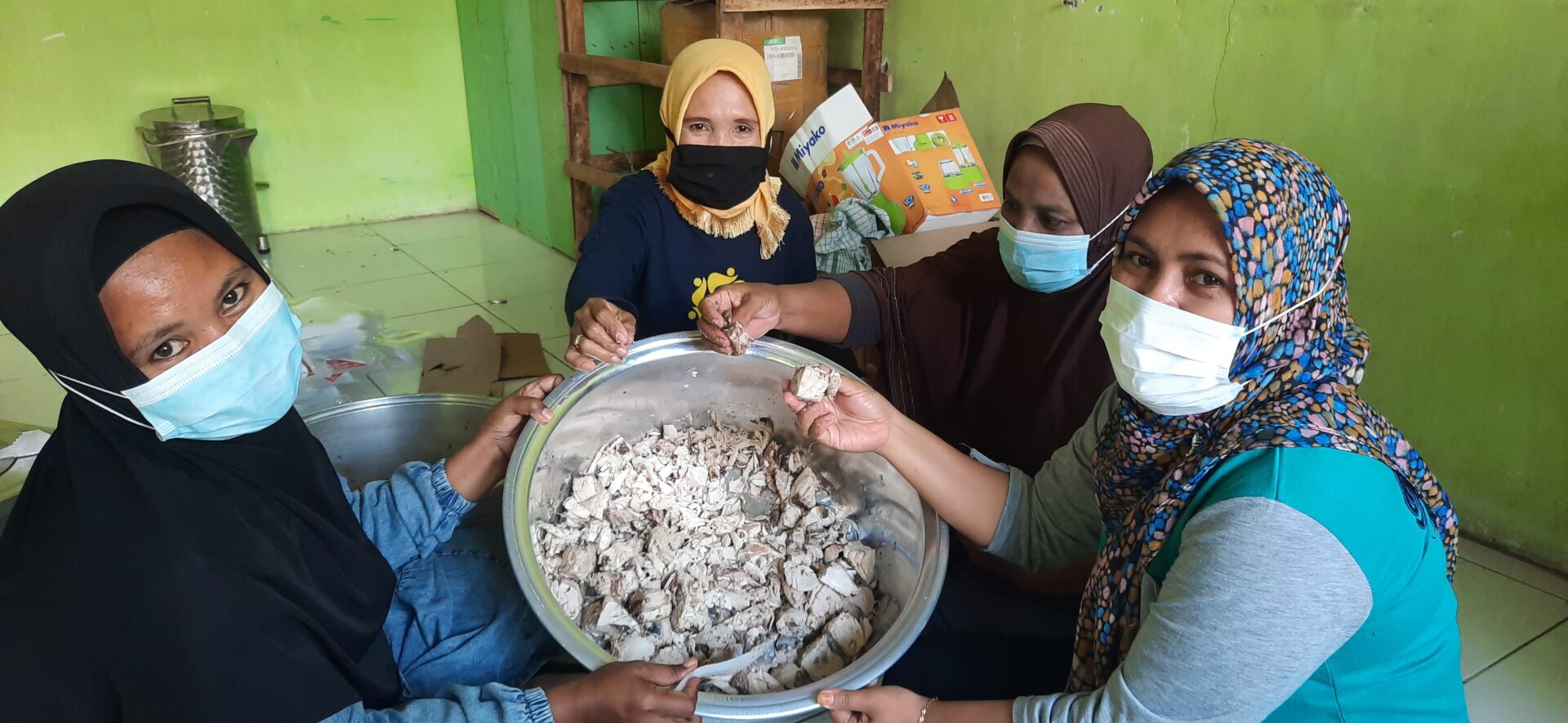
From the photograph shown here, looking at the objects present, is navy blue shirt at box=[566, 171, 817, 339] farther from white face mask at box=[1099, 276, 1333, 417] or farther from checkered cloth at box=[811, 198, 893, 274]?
white face mask at box=[1099, 276, 1333, 417]

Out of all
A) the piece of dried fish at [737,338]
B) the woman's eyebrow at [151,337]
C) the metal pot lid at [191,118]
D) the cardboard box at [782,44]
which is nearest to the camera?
the woman's eyebrow at [151,337]

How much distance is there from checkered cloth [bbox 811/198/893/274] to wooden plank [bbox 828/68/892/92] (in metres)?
0.88

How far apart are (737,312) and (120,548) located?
0.89 metres

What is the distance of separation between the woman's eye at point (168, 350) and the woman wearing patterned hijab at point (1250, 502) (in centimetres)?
82

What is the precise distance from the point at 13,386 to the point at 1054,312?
2987 mm

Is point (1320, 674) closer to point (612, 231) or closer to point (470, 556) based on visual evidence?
point (470, 556)

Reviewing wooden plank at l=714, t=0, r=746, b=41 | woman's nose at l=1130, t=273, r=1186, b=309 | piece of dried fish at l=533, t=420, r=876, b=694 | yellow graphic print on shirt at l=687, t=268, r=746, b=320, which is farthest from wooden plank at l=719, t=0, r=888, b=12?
woman's nose at l=1130, t=273, r=1186, b=309

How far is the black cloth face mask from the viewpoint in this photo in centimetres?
197

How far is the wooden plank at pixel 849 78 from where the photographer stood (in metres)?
3.35

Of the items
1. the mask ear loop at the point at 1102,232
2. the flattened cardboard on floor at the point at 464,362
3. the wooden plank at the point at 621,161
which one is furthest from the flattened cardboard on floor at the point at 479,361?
the mask ear loop at the point at 1102,232

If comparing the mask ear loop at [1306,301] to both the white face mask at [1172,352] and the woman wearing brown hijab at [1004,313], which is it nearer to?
the white face mask at [1172,352]

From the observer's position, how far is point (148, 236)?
0.98 m

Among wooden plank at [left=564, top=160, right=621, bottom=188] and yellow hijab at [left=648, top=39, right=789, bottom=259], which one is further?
wooden plank at [left=564, top=160, right=621, bottom=188]

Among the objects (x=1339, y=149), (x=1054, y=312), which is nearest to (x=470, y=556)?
(x=1054, y=312)
